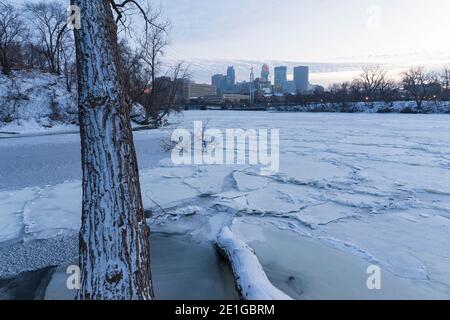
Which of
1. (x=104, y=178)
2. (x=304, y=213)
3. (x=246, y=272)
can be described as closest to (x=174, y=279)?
(x=246, y=272)

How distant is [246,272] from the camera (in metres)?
3.53

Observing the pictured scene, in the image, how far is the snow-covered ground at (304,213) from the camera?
3986 millimetres

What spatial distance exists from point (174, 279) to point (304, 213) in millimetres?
2935

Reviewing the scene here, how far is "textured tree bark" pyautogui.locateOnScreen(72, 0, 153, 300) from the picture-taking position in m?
2.52

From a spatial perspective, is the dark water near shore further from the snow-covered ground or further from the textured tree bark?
the textured tree bark

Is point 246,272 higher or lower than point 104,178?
lower

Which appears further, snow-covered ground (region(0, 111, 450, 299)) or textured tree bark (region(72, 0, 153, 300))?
snow-covered ground (region(0, 111, 450, 299))

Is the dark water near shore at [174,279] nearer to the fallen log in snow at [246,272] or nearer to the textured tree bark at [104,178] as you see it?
the fallen log in snow at [246,272]

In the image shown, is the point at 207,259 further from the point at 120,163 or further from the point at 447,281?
the point at 447,281

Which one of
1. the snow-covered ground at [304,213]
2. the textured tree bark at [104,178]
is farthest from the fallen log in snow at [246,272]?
the textured tree bark at [104,178]

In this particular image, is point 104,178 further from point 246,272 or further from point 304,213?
point 304,213

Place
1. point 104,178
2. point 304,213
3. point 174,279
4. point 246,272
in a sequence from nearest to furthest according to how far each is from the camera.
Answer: point 104,178, point 246,272, point 174,279, point 304,213

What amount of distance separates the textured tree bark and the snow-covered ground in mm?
1885

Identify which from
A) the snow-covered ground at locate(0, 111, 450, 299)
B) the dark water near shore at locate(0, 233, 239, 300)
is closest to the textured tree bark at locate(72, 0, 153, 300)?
the dark water near shore at locate(0, 233, 239, 300)
